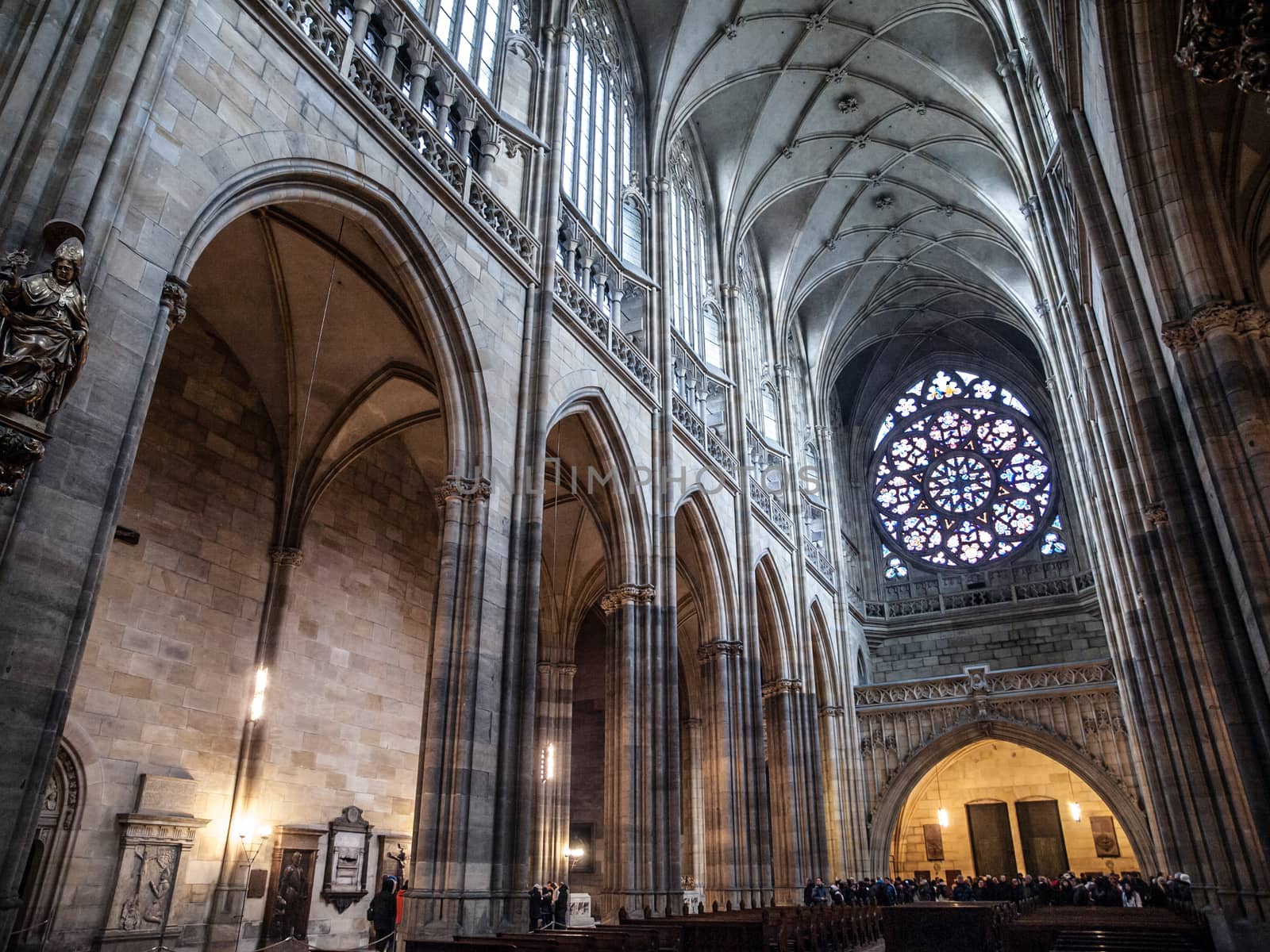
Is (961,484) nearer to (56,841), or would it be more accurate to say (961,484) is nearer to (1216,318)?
(1216,318)

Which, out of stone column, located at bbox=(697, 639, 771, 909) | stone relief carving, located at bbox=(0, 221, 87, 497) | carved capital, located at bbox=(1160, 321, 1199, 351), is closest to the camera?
stone relief carving, located at bbox=(0, 221, 87, 497)

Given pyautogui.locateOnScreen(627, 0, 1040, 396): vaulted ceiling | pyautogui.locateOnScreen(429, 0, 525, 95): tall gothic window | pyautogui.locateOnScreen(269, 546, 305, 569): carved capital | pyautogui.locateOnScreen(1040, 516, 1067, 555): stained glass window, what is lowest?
pyautogui.locateOnScreen(269, 546, 305, 569): carved capital

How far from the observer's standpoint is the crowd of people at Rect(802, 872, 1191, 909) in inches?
653

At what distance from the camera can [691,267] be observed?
18984 millimetres

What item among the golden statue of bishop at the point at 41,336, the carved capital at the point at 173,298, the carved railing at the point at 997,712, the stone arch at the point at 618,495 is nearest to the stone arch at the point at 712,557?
the stone arch at the point at 618,495

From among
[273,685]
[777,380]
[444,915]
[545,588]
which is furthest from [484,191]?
[777,380]

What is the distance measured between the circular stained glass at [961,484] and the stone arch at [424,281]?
68.2 ft

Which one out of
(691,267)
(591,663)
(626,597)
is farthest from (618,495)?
(591,663)

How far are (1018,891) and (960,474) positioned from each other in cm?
1237

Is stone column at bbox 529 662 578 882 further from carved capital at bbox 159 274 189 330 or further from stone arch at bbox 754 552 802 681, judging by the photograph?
carved capital at bbox 159 274 189 330

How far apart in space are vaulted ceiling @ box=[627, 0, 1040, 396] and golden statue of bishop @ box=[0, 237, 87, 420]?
13616 millimetres

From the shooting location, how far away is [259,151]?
7.68 m

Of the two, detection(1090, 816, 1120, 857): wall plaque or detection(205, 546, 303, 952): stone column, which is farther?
detection(1090, 816, 1120, 857): wall plaque

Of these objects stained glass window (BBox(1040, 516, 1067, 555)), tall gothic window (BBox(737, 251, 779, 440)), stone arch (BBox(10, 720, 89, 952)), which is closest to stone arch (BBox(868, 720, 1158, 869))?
stained glass window (BBox(1040, 516, 1067, 555))
